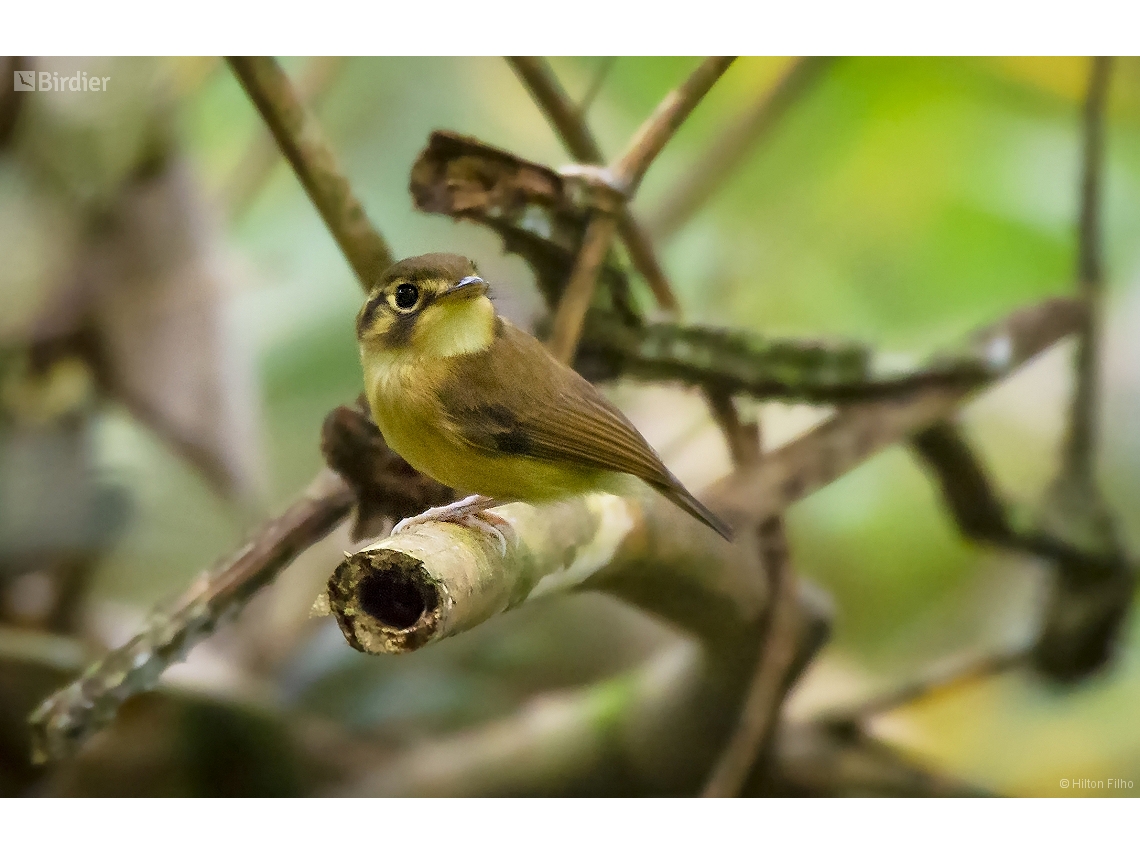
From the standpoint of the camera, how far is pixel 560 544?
1.31m

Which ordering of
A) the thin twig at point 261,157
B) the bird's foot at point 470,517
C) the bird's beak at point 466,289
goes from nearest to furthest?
the bird's foot at point 470,517, the bird's beak at point 466,289, the thin twig at point 261,157

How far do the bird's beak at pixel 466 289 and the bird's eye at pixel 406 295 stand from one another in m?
0.04

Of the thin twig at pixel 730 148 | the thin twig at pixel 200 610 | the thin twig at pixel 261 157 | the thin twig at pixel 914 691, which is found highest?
the thin twig at pixel 261 157

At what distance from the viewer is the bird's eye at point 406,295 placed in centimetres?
140

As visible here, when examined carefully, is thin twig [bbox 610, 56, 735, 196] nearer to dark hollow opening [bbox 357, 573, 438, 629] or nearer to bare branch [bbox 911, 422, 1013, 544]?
bare branch [bbox 911, 422, 1013, 544]

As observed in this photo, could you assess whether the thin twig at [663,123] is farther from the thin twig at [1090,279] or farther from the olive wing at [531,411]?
the thin twig at [1090,279]

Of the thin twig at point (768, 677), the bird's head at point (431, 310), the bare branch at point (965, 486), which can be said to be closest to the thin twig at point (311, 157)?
the bird's head at point (431, 310)

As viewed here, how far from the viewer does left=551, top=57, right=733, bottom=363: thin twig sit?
1598 mm

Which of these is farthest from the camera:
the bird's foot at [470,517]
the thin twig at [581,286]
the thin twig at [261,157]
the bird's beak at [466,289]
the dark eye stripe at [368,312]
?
the thin twig at [261,157]

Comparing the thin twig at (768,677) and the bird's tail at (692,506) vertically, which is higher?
the bird's tail at (692,506)

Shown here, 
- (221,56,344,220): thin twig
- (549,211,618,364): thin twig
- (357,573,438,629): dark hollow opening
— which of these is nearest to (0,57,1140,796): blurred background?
(221,56,344,220): thin twig

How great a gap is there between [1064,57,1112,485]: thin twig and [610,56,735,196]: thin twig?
26.6 inches

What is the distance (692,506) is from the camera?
1.57 metres

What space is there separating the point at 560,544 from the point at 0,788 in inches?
47.6
